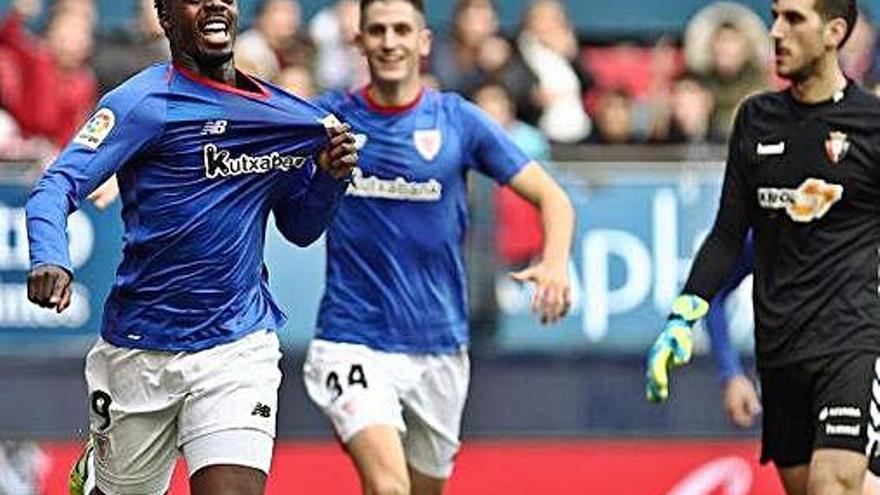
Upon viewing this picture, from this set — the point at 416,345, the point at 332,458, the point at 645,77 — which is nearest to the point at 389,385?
the point at 416,345

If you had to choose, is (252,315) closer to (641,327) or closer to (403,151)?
(403,151)

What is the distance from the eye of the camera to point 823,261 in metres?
9.22

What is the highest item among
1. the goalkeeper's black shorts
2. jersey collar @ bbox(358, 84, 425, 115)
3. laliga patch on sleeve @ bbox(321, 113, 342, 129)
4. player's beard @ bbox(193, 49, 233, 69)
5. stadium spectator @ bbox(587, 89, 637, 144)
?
player's beard @ bbox(193, 49, 233, 69)

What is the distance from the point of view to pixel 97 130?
26.1 feet

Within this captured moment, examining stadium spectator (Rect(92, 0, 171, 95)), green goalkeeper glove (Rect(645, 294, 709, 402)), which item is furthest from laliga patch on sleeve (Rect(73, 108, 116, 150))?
stadium spectator (Rect(92, 0, 171, 95))

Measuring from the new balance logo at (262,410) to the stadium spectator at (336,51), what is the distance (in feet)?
26.3

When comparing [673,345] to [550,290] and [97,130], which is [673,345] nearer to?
[550,290]

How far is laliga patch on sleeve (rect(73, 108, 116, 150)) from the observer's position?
7938mm

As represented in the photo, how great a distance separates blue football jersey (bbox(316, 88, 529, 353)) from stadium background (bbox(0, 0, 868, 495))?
3310 mm

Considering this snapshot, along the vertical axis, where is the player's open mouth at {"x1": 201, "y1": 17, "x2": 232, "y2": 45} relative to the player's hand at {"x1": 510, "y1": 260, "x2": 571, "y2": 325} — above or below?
above

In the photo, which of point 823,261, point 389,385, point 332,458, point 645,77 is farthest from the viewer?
point 645,77

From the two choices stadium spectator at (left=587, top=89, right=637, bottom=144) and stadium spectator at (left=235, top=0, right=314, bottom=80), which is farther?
stadium spectator at (left=587, top=89, right=637, bottom=144)

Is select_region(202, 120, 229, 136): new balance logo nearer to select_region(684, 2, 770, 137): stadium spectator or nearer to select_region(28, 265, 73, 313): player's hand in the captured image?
select_region(28, 265, 73, 313): player's hand

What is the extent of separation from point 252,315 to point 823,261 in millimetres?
2196
